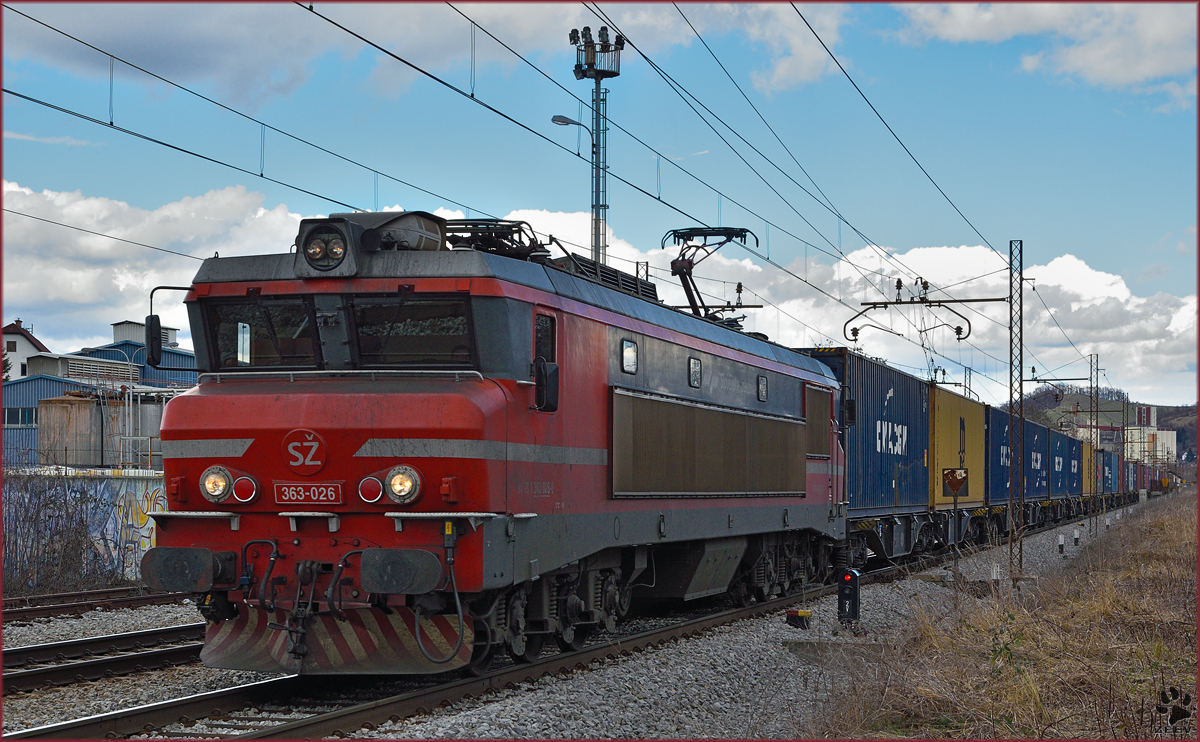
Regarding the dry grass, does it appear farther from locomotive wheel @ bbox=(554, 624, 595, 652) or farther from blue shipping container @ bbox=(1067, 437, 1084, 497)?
blue shipping container @ bbox=(1067, 437, 1084, 497)

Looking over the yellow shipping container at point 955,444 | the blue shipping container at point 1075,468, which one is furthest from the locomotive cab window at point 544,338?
the blue shipping container at point 1075,468

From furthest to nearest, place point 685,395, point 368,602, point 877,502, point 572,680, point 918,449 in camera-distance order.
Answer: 1. point 918,449
2. point 877,502
3. point 685,395
4. point 572,680
5. point 368,602

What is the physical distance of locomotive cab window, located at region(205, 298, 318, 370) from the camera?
9.59 meters

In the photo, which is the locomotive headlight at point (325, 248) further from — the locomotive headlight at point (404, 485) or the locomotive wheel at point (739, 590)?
the locomotive wheel at point (739, 590)

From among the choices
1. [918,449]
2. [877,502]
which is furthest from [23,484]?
[918,449]

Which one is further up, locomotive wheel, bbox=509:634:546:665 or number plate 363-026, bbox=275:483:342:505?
number plate 363-026, bbox=275:483:342:505

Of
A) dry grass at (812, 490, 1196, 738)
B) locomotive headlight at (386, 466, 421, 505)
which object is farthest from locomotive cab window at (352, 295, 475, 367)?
dry grass at (812, 490, 1196, 738)

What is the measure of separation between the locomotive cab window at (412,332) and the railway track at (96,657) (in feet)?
13.5

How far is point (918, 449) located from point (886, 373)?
3178 millimetres

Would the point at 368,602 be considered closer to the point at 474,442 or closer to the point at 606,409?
the point at 474,442

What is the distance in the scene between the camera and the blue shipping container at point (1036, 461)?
3851 centimetres

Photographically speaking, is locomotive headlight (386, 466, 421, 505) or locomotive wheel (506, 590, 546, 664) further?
locomotive wheel (506, 590, 546, 664)

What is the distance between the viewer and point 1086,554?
25.8 meters

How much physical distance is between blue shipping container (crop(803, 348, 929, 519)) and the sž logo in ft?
41.3
